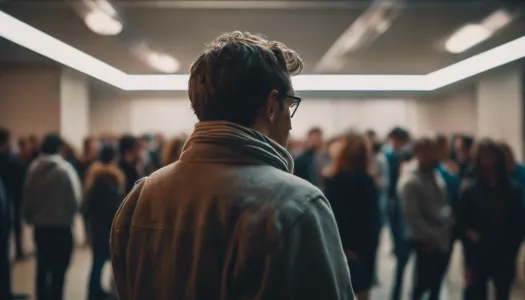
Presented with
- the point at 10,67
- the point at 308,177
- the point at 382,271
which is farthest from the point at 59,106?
the point at 382,271

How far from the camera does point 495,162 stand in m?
3.28

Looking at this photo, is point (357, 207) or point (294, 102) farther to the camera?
point (357, 207)

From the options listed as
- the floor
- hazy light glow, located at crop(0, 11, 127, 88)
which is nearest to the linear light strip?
hazy light glow, located at crop(0, 11, 127, 88)

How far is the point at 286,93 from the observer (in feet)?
3.46

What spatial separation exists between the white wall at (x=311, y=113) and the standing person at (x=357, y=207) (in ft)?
1.06

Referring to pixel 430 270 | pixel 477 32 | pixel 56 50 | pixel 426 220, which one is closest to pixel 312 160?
pixel 426 220

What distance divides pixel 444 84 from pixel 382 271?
3.03 m

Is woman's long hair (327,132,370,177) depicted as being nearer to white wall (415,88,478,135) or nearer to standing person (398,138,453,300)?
standing person (398,138,453,300)

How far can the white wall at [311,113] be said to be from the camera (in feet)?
11.9

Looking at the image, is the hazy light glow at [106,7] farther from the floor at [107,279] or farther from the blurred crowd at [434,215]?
the floor at [107,279]

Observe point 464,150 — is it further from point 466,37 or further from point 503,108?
point 503,108

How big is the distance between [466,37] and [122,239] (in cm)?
354

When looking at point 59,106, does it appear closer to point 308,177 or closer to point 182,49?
point 182,49

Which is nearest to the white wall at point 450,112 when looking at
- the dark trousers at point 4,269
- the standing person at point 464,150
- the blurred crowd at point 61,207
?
the standing person at point 464,150
